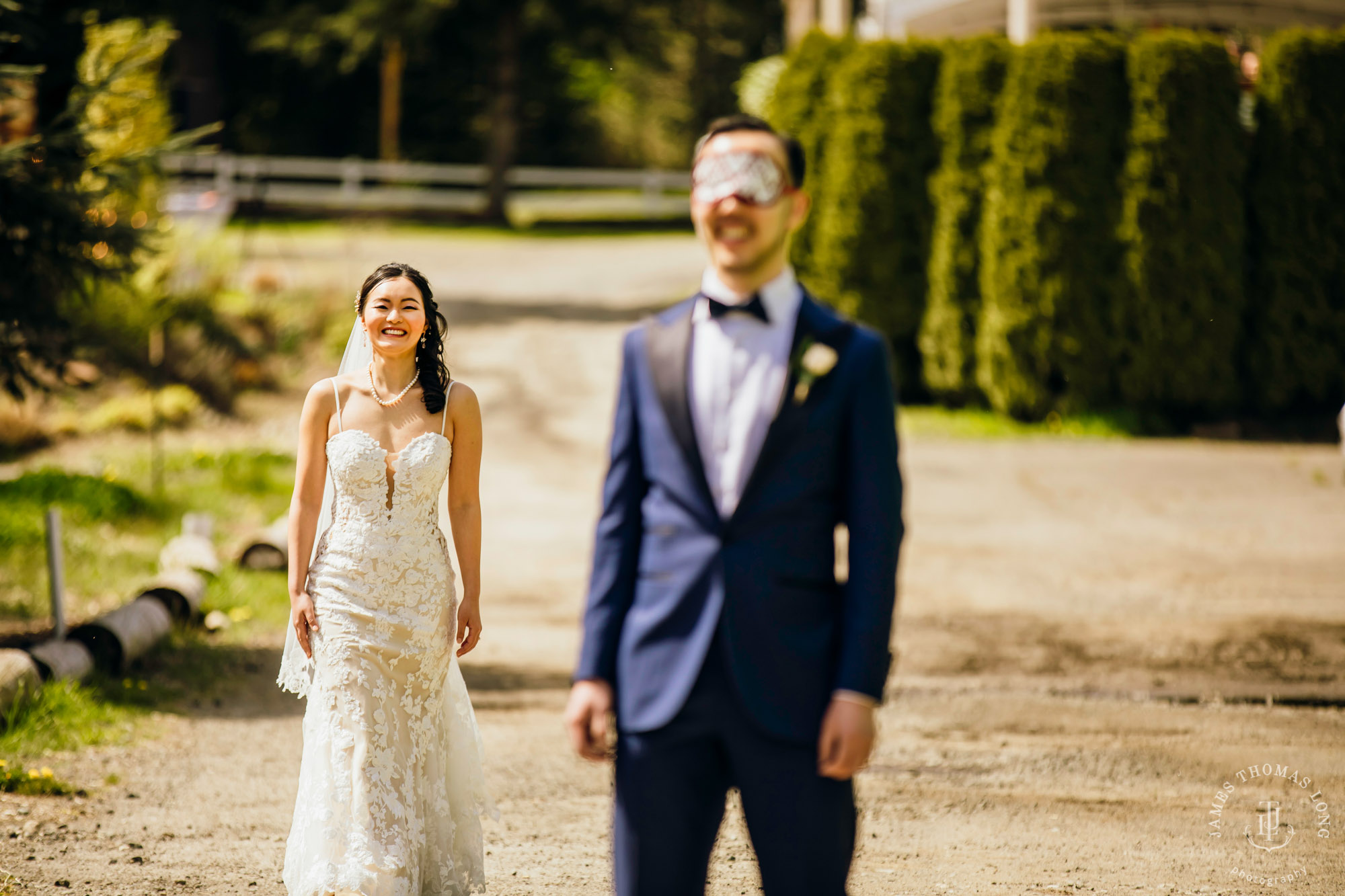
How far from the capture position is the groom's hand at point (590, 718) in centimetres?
257

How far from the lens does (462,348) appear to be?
17125 mm

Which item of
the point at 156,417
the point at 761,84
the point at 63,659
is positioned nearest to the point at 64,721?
the point at 63,659

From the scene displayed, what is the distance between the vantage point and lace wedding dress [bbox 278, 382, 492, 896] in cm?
374

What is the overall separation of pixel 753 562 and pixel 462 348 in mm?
14957

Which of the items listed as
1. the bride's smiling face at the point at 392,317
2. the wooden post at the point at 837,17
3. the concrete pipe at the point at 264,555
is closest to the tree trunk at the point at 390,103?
the wooden post at the point at 837,17

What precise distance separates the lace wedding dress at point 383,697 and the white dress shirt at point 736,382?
5.04ft

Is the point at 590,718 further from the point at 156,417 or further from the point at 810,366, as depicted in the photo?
the point at 156,417

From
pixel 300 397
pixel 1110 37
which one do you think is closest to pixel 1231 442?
pixel 1110 37

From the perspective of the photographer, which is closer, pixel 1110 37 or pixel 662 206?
pixel 1110 37

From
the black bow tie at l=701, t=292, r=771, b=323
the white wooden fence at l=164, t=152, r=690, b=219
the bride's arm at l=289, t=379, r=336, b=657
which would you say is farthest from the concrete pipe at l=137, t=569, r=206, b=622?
the white wooden fence at l=164, t=152, r=690, b=219

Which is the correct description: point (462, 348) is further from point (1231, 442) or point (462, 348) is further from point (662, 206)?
point (662, 206)

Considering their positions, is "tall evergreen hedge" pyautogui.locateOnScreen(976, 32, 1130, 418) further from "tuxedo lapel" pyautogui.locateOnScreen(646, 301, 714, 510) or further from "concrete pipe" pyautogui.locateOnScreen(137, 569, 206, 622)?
"tuxedo lapel" pyautogui.locateOnScreen(646, 301, 714, 510)

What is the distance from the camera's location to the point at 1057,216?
1327 centimetres

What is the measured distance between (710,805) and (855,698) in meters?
0.38
